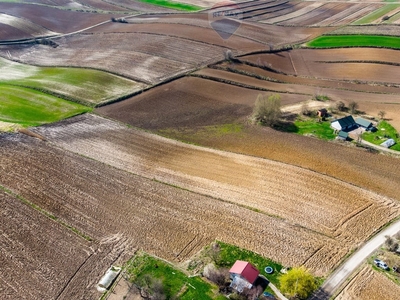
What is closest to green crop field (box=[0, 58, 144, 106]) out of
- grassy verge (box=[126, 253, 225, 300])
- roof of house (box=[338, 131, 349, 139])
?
roof of house (box=[338, 131, 349, 139])

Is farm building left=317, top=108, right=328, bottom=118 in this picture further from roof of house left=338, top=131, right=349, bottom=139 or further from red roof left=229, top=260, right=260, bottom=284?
red roof left=229, top=260, right=260, bottom=284

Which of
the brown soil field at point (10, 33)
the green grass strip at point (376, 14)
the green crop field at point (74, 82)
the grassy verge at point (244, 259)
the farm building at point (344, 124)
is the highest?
the green grass strip at point (376, 14)

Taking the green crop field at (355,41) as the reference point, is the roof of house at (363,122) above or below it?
below

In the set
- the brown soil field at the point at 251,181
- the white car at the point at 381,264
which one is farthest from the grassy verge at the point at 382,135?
the white car at the point at 381,264

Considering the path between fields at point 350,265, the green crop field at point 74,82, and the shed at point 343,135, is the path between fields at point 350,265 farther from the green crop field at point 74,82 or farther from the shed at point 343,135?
the green crop field at point 74,82

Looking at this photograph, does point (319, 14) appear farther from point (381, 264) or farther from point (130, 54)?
point (381, 264)

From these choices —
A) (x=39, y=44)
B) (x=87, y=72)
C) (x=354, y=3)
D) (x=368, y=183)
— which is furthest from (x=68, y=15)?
(x=368, y=183)
